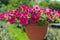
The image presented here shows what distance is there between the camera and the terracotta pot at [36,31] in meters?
4.40

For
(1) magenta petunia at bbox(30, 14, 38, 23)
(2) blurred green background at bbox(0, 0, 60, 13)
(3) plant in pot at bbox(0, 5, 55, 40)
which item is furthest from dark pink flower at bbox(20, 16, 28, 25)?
(2) blurred green background at bbox(0, 0, 60, 13)

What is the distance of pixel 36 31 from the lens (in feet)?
14.5

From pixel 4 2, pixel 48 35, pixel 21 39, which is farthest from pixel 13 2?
pixel 48 35

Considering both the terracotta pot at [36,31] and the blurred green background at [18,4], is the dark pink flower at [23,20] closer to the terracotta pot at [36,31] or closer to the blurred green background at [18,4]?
the terracotta pot at [36,31]

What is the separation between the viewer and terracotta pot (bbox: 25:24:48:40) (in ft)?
14.4

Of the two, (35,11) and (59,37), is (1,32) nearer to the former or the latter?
(35,11)

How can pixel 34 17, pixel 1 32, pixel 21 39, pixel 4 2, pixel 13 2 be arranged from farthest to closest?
pixel 4 2 → pixel 13 2 → pixel 21 39 → pixel 34 17 → pixel 1 32

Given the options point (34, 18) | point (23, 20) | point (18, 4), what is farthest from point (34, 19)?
point (18, 4)

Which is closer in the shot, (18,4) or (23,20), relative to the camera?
(23,20)

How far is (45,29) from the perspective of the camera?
14.6ft

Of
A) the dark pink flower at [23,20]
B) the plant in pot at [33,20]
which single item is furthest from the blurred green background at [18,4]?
the dark pink flower at [23,20]

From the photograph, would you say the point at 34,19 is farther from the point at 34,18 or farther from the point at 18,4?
the point at 18,4

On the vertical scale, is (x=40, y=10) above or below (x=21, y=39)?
above

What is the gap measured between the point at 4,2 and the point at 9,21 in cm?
1706
